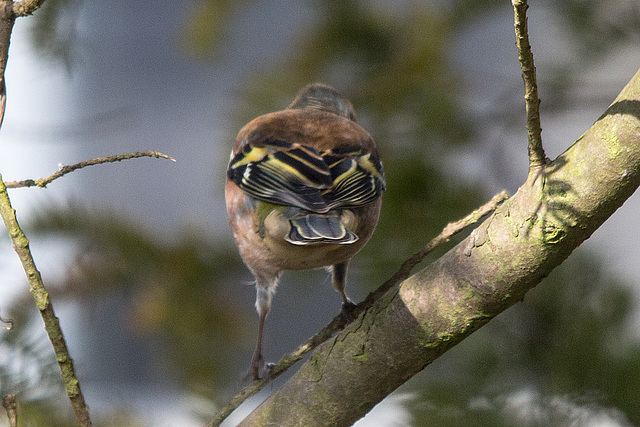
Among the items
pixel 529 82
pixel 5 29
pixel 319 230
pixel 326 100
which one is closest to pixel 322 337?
pixel 319 230

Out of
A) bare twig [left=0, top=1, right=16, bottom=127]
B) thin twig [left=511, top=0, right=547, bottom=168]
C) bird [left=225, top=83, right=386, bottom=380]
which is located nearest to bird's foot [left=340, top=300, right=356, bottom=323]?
bird [left=225, top=83, right=386, bottom=380]

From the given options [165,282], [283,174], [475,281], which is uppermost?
[165,282]

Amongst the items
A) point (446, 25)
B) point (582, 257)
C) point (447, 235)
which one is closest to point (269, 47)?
point (446, 25)

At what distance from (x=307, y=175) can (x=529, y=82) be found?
88 centimetres

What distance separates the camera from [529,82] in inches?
29.3

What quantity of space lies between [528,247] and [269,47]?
3765mm

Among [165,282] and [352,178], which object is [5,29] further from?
[165,282]

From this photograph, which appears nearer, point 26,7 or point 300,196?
point 26,7

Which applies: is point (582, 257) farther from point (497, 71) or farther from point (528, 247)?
point (497, 71)

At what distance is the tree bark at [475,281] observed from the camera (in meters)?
0.75

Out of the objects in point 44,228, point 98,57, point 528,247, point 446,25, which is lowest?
point 528,247

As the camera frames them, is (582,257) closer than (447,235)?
No

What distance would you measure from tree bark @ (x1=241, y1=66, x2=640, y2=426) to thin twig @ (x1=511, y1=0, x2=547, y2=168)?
0.02 metres

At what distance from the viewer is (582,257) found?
1648 millimetres
